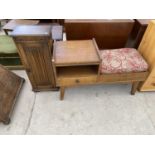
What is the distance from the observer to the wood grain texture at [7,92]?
1311mm

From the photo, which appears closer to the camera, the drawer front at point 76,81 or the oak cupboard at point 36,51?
the oak cupboard at point 36,51

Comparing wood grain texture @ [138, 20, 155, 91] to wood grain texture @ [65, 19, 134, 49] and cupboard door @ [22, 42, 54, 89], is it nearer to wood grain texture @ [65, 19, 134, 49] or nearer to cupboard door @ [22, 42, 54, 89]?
wood grain texture @ [65, 19, 134, 49]

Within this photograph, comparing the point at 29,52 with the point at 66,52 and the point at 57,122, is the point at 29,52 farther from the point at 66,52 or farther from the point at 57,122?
the point at 57,122

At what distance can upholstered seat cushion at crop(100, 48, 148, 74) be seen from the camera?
1.29 metres

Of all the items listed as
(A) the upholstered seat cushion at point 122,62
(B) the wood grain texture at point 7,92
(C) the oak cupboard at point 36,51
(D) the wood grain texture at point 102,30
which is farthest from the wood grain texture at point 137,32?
(B) the wood grain texture at point 7,92

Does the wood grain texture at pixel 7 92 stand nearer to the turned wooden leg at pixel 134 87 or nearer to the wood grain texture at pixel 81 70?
the wood grain texture at pixel 81 70

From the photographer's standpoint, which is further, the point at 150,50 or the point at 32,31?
the point at 150,50

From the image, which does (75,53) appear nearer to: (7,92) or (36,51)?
(36,51)

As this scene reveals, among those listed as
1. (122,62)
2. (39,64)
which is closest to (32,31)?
(39,64)

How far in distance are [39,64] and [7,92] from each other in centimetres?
49

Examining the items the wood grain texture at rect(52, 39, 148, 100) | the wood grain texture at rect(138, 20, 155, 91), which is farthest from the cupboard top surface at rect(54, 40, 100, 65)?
the wood grain texture at rect(138, 20, 155, 91)

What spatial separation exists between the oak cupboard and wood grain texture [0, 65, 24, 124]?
0.23 metres

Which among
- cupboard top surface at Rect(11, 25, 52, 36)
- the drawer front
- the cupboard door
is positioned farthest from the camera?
the drawer front

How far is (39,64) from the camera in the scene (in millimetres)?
1341
